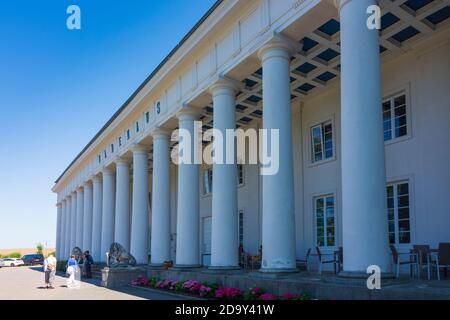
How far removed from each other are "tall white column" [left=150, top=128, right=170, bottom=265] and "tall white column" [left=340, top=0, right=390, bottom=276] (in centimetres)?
1282

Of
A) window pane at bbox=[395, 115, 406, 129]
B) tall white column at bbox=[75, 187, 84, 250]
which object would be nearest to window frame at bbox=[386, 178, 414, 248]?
window pane at bbox=[395, 115, 406, 129]

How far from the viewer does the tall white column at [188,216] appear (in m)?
18.7

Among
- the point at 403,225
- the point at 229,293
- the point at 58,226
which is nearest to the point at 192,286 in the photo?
the point at 229,293

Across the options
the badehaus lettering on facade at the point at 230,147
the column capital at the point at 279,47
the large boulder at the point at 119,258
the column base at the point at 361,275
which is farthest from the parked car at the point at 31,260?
the column base at the point at 361,275

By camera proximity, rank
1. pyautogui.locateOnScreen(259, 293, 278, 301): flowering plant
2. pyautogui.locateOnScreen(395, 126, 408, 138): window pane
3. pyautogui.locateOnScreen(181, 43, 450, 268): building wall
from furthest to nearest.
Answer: pyautogui.locateOnScreen(395, 126, 408, 138): window pane < pyautogui.locateOnScreen(181, 43, 450, 268): building wall < pyautogui.locateOnScreen(259, 293, 278, 301): flowering plant

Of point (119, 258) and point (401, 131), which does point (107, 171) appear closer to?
point (119, 258)

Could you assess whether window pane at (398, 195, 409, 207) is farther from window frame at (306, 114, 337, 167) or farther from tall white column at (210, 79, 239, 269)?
tall white column at (210, 79, 239, 269)

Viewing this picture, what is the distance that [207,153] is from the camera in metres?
27.3

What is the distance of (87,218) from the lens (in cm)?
3781

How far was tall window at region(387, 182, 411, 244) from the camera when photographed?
1562 cm

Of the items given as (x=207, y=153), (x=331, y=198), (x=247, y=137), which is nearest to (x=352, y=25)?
(x=331, y=198)

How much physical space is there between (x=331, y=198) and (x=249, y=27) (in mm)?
7741

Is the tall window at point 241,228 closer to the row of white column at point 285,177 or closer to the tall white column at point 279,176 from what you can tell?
the row of white column at point 285,177

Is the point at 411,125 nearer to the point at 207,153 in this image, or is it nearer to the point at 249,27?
the point at 249,27
